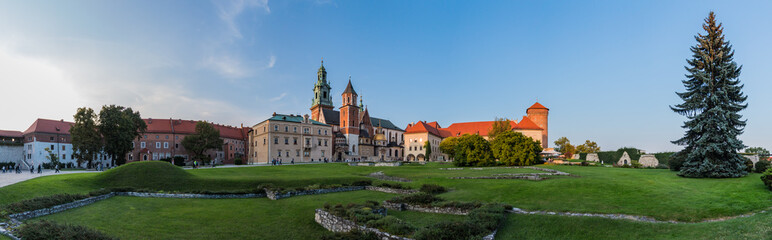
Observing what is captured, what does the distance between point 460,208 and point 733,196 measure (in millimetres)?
12138

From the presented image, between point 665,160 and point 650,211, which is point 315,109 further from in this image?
point 650,211

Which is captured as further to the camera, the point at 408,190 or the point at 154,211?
the point at 408,190

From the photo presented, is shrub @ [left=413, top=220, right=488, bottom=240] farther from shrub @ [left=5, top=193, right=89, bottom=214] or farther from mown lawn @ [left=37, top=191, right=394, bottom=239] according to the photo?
shrub @ [left=5, top=193, right=89, bottom=214]

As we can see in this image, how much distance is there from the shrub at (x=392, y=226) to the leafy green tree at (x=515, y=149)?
118 feet

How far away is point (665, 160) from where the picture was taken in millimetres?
44219

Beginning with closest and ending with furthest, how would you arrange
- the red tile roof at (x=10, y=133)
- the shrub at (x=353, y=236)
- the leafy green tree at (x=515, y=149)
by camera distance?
the shrub at (x=353, y=236) < the leafy green tree at (x=515, y=149) < the red tile roof at (x=10, y=133)

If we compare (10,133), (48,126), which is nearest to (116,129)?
(48,126)

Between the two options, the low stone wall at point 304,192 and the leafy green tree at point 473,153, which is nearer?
the low stone wall at point 304,192

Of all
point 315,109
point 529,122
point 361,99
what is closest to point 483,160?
point 529,122

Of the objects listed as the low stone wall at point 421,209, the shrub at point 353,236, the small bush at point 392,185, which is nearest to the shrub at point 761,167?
the low stone wall at point 421,209

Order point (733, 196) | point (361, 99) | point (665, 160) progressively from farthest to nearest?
point (361, 99) < point (665, 160) < point (733, 196)

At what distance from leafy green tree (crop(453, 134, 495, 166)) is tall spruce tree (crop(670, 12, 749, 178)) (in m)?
23.2

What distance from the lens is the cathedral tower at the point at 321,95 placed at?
333ft

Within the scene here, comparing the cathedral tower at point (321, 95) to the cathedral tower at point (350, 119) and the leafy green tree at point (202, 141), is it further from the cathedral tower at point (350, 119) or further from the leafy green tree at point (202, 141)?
the leafy green tree at point (202, 141)
